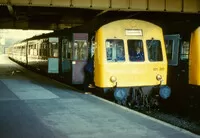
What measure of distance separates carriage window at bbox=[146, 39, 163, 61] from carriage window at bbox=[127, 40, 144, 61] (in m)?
0.31

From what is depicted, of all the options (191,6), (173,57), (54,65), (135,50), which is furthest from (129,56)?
(191,6)

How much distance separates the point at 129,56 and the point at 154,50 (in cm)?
105

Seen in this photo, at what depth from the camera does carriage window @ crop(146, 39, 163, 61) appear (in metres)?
12.2

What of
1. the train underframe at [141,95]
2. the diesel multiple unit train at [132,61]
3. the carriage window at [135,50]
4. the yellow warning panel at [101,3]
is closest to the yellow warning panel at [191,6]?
the yellow warning panel at [101,3]

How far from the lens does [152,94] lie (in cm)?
1204

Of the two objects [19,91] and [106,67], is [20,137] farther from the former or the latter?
[19,91]

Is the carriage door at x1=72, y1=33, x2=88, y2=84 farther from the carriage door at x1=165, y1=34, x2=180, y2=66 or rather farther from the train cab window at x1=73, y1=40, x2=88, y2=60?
the carriage door at x1=165, y1=34, x2=180, y2=66

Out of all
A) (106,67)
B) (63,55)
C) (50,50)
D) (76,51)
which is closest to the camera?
(106,67)

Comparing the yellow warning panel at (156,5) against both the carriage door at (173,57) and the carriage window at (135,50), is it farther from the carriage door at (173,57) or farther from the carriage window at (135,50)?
the carriage window at (135,50)

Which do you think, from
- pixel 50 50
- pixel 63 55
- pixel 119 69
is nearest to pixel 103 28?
pixel 119 69

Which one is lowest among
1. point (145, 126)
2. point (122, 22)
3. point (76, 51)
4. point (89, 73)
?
point (145, 126)

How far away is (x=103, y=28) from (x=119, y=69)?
1.49 metres

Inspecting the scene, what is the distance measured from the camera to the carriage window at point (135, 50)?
39.2 ft

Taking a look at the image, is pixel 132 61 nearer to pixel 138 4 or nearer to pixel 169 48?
pixel 169 48
